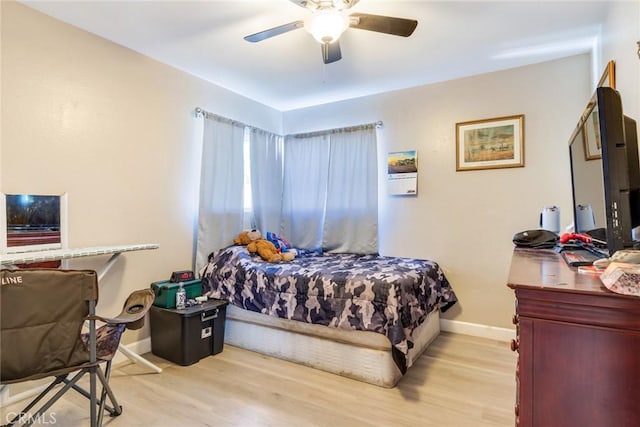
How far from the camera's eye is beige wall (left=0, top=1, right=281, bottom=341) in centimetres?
214

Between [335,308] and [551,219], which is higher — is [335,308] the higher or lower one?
the lower one

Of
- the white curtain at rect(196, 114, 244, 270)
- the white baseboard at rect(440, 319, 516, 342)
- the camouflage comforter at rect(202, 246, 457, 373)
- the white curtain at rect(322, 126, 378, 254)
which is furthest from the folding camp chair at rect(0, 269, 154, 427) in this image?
the white baseboard at rect(440, 319, 516, 342)

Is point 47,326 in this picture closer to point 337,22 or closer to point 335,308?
point 335,308

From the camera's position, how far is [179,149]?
3.11m

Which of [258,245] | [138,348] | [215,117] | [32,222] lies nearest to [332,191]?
[258,245]

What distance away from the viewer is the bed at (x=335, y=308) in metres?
2.31

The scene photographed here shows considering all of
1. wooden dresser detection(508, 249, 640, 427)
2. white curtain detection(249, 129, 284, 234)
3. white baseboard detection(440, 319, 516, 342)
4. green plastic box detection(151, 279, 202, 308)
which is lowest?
white baseboard detection(440, 319, 516, 342)

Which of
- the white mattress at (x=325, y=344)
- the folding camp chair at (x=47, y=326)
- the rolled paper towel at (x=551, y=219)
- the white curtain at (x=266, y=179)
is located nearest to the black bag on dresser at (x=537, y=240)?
the rolled paper towel at (x=551, y=219)

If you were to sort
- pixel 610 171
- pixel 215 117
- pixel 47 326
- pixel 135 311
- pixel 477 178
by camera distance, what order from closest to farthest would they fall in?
pixel 610 171, pixel 47 326, pixel 135 311, pixel 477 178, pixel 215 117

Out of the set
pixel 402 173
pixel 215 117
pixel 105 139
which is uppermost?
pixel 215 117

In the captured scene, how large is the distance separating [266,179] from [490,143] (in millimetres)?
2418

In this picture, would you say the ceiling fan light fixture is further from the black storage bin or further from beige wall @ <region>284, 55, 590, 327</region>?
the black storage bin

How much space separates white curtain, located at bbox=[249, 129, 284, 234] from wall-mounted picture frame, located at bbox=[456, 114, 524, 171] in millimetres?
2104

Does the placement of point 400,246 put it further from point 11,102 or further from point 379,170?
point 11,102
